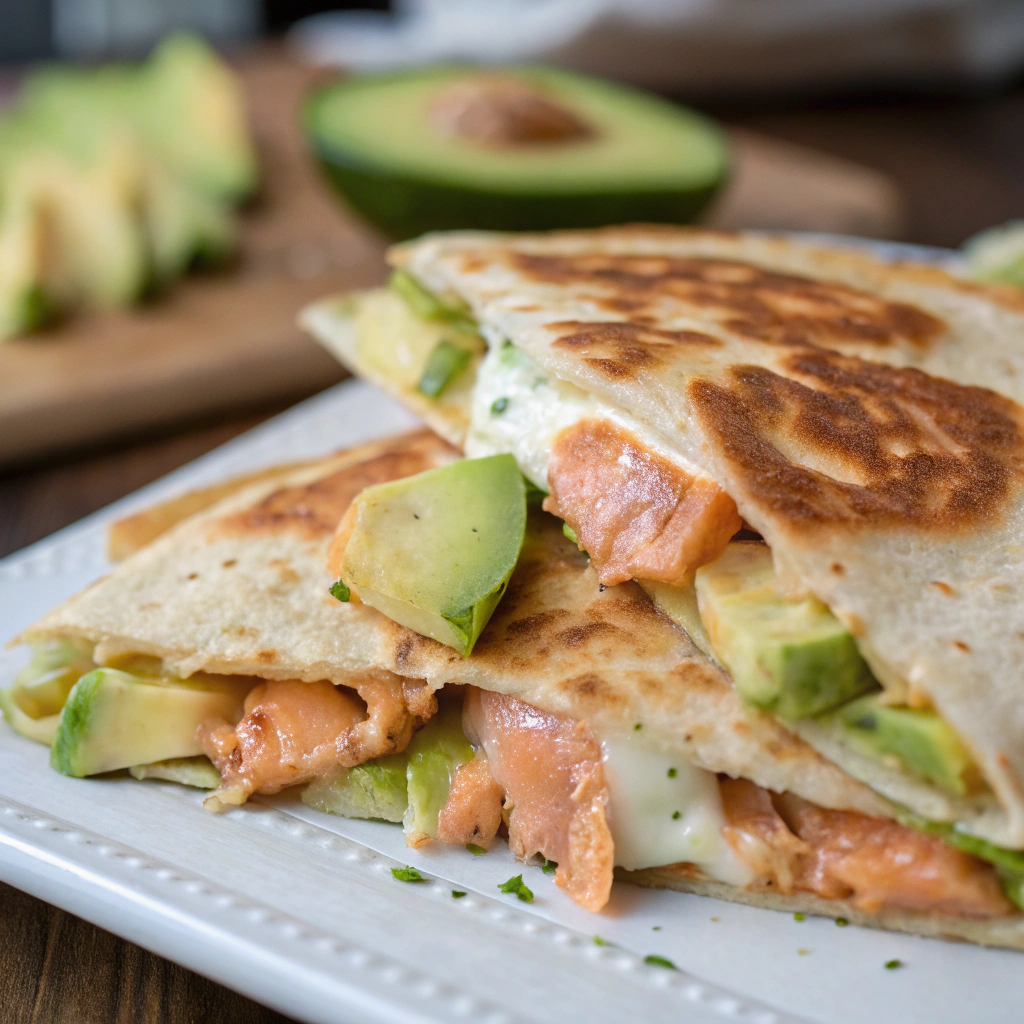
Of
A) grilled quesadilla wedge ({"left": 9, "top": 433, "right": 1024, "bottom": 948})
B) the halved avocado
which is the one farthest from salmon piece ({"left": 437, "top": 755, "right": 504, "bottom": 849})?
the halved avocado

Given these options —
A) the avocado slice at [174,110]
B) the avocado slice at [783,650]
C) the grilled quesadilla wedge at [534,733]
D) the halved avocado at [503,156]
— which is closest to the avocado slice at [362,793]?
the grilled quesadilla wedge at [534,733]

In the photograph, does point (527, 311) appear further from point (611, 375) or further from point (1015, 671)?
point (1015, 671)

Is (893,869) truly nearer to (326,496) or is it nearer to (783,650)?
(783,650)

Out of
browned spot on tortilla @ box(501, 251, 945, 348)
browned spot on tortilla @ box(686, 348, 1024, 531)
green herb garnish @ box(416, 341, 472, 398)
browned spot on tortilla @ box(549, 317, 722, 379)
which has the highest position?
browned spot on tortilla @ box(549, 317, 722, 379)

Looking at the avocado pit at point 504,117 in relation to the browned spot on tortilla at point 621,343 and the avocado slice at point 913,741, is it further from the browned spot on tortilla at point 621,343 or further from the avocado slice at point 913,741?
the avocado slice at point 913,741

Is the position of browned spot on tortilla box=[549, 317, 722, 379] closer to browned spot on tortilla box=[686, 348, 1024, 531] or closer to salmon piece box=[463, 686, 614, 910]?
browned spot on tortilla box=[686, 348, 1024, 531]

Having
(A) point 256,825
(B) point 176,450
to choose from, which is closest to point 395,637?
(A) point 256,825
